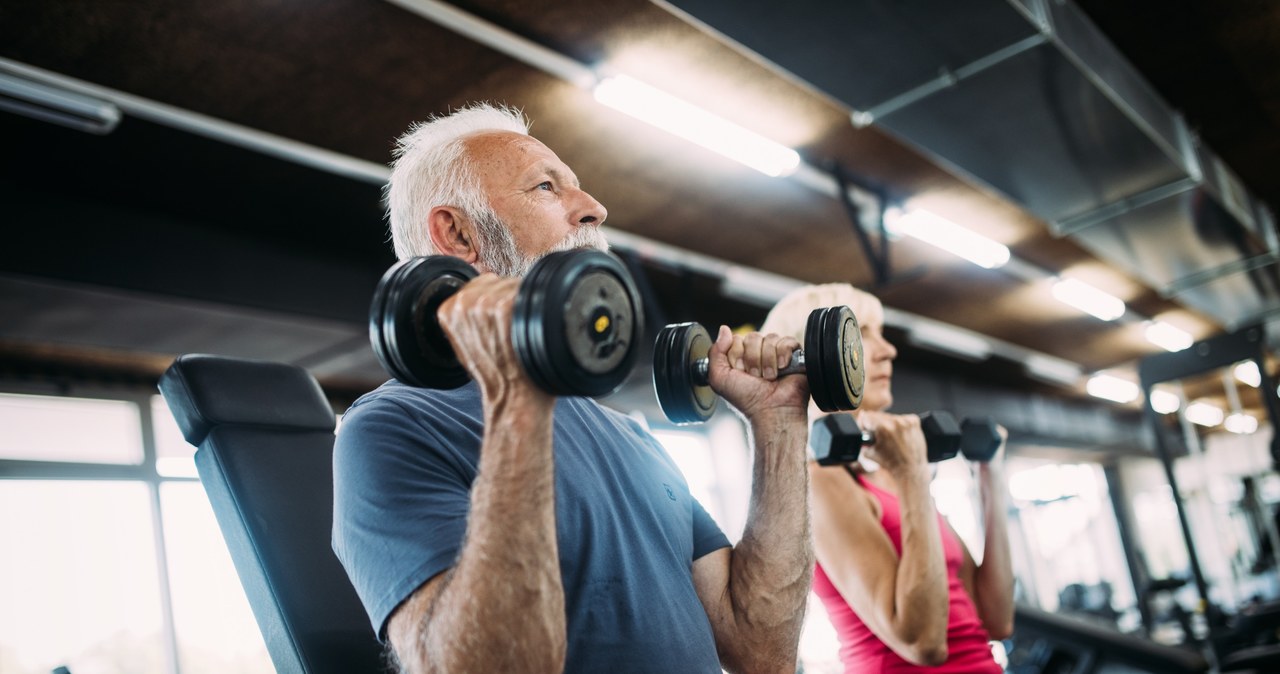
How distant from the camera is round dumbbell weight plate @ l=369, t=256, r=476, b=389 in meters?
1.08

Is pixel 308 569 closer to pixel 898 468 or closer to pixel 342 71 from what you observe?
pixel 898 468

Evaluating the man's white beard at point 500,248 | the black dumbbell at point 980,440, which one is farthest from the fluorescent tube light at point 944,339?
the man's white beard at point 500,248

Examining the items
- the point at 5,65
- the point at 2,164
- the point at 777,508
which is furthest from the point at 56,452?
the point at 777,508

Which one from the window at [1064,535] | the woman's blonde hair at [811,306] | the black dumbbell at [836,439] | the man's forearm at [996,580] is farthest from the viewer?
the window at [1064,535]

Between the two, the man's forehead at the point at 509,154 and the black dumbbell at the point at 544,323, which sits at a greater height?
the man's forehead at the point at 509,154

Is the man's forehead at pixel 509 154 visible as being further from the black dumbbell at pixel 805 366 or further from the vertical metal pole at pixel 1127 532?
the vertical metal pole at pixel 1127 532

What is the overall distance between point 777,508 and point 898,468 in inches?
27.3

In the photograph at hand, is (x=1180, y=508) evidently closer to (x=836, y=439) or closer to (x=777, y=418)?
(x=836, y=439)

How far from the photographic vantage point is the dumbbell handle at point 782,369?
1.45 metres

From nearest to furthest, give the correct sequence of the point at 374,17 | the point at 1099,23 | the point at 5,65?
the point at 5,65, the point at 374,17, the point at 1099,23

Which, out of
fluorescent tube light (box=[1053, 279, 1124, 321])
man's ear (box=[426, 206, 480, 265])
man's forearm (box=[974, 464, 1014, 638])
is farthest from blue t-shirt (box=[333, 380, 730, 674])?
fluorescent tube light (box=[1053, 279, 1124, 321])

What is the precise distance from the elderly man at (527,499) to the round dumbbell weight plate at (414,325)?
7 cm

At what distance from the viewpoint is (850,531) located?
203 centimetres

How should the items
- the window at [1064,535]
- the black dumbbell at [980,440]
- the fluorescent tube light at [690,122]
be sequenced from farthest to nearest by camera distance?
the window at [1064,535]
the fluorescent tube light at [690,122]
the black dumbbell at [980,440]
